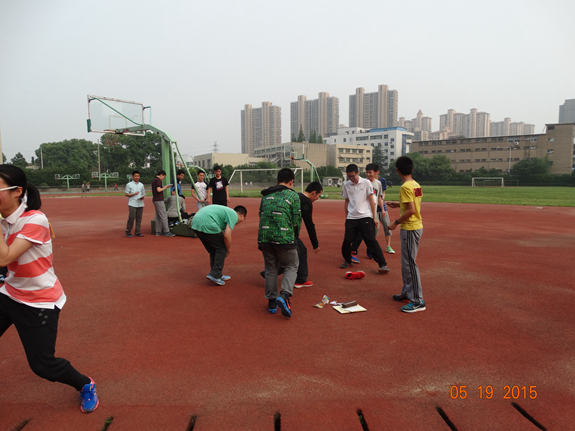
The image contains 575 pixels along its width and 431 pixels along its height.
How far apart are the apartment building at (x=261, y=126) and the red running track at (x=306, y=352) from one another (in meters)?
171

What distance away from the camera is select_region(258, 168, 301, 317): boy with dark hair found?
4754 mm

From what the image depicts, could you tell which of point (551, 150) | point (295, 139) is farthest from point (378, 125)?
point (551, 150)

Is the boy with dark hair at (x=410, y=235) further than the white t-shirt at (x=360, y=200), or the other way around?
the white t-shirt at (x=360, y=200)

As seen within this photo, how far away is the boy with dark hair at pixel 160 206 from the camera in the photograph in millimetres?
10531

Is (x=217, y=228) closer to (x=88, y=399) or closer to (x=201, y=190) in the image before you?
(x=88, y=399)

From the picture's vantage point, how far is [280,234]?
4742 mm

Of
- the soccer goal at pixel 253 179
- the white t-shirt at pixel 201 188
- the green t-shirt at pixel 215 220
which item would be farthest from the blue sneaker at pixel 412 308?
the soccer goal at pixel 253 179

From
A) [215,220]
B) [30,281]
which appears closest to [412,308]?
[215,220]

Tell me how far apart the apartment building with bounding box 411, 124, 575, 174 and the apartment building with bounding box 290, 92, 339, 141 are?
84.7m

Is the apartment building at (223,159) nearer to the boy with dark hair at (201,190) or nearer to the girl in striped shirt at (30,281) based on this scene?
the boy with dark hair at (201,190)

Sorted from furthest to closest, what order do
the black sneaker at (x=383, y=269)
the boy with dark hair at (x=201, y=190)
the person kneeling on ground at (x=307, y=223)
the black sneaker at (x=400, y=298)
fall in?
1. the boy with dark hair at (x=201, y=190)
2. the black sneaker at (x=383, y=269)
3. the person kneeling on ground at (x=307, y=223)
4. the black sneaker at (x=400, y=298)

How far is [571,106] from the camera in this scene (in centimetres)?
19412

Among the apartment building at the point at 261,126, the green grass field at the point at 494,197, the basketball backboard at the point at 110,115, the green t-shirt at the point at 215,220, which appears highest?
the apartment building at the point at 261,126

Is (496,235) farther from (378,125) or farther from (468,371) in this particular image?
(378,125)
